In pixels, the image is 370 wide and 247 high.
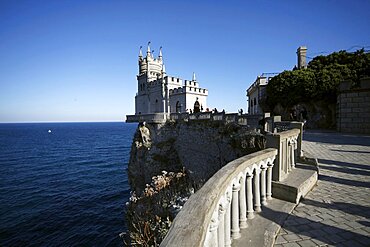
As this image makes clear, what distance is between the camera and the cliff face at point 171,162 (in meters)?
8.30

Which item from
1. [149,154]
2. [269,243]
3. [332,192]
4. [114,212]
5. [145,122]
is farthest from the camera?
[145,122]

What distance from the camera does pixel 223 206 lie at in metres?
2.08

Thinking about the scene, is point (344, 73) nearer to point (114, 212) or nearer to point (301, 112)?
point (301, 112)

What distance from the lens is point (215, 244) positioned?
1.82 meters

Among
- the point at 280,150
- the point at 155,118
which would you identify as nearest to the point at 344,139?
the point at 280,150

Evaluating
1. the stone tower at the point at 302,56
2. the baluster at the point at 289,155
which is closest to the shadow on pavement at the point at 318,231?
the baluster at the point at 289,155

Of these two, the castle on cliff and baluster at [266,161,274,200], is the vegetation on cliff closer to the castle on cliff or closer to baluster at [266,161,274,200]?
the castle on cliff

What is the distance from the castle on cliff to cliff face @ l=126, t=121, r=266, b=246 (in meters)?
5.80

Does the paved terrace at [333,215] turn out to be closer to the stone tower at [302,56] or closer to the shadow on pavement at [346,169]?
the shadow on pavement at [346,169]

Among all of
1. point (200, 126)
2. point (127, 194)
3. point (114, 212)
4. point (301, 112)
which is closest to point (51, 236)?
point (114, 212)

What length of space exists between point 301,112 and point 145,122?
16467 millimetres

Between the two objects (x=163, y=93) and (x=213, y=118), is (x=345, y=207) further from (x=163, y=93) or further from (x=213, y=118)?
(x=163, y=93)

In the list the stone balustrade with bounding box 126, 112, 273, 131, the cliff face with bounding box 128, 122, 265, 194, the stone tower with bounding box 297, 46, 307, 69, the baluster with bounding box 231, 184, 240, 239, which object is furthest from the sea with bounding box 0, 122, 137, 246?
the stone tower with bounding box 297, 46, 307, 69

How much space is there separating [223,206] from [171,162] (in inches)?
631
